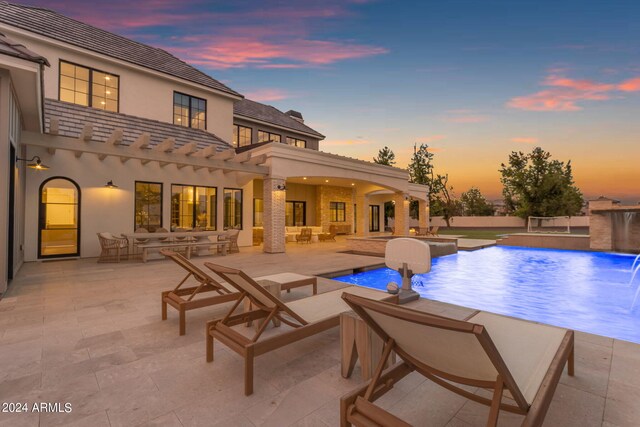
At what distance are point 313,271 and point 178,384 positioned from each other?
18.2 ft

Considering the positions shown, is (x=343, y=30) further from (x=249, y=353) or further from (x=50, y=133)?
(x=249, y=353)

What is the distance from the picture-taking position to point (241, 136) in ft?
60.2

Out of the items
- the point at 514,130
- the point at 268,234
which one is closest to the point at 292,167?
the point at 268,234

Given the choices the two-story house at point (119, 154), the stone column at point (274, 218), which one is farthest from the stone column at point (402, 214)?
the stone column at point (274, 218)

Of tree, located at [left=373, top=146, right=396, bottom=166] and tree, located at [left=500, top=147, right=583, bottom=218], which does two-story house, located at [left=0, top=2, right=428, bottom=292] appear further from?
tree, located at [left=500, top=147, right=583, bottom=218]

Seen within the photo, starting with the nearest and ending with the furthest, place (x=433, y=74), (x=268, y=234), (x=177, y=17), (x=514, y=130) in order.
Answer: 1. (x=177, y=17)
2. (x=268, y=234)
3. (x=433, y=74)
4. (x=514, y=130)

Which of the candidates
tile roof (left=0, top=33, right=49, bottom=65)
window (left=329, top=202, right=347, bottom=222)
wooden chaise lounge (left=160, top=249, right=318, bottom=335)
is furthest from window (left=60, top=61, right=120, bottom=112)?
window (left=329, top=202, right=347, bottom=222)

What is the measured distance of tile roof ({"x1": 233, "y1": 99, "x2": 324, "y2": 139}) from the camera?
61.0ft

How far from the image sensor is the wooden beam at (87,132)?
26.3 ft

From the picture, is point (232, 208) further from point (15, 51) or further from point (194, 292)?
point (194, 292)

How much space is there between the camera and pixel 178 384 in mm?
2607

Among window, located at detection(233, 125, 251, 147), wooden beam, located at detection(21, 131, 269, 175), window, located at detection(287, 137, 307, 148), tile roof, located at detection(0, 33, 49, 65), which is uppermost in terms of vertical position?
window, located at detection(287, 137, 307, 148)

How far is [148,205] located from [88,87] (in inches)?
206

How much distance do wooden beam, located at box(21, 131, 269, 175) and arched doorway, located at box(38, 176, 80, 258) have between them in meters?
1.39
